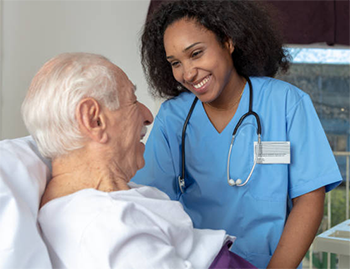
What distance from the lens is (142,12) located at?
10.2 ft

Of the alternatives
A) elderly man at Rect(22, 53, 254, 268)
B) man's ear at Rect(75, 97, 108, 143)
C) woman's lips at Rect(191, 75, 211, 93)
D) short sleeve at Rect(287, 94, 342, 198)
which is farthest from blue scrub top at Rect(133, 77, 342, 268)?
man's ear at Rect(75, 97, 108, 143)

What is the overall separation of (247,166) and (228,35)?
1.44ft

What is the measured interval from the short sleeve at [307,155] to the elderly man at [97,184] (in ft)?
1.32

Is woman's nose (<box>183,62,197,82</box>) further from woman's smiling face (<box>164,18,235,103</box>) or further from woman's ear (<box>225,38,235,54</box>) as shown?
woman's ear (<box>225,38,235,54</box>)

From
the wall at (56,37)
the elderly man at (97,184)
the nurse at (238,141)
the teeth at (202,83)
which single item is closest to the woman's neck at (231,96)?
the nurse at (238,141)

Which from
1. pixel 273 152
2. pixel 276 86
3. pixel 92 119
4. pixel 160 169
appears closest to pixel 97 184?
pixel 92 119

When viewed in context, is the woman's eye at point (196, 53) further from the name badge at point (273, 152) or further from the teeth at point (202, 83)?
the name badge at point (273, 152)

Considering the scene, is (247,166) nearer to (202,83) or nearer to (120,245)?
(202,83)

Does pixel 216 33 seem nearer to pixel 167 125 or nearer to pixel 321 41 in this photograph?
Answer: pixel 167 125

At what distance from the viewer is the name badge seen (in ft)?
4.02

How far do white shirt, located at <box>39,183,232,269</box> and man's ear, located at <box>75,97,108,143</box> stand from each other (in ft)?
0.40

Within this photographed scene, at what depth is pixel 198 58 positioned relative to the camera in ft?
4.25

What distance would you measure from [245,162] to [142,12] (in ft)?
7.02

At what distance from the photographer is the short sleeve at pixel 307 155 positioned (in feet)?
4.02
